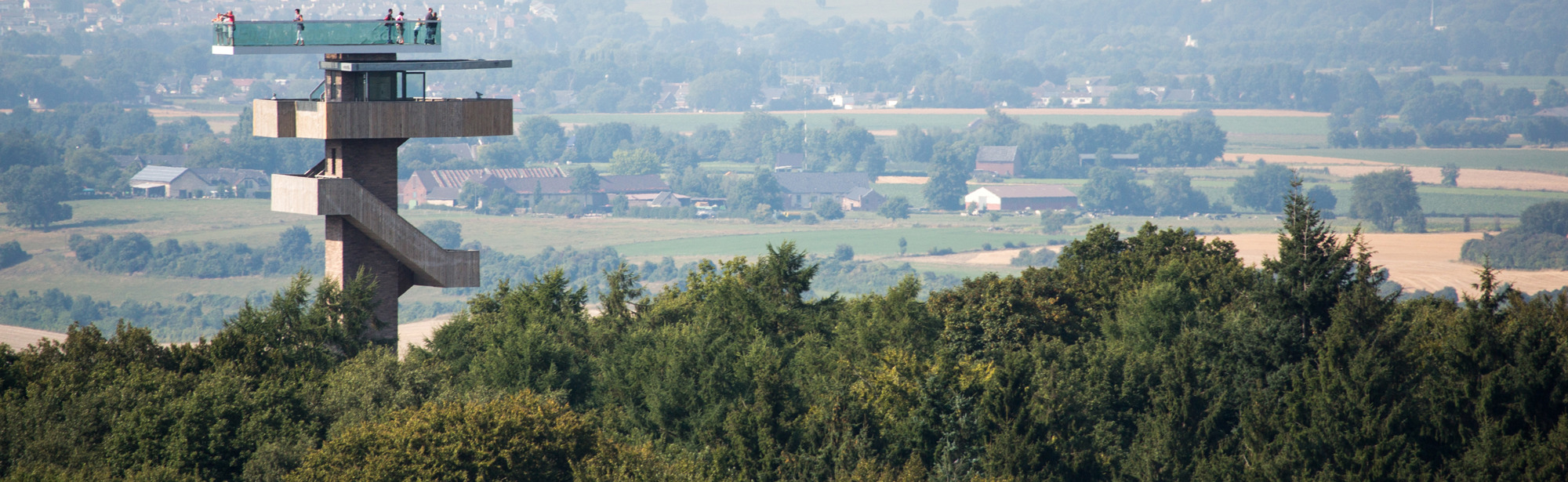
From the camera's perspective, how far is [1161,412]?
158ft

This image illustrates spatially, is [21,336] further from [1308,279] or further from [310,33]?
[1308,279]

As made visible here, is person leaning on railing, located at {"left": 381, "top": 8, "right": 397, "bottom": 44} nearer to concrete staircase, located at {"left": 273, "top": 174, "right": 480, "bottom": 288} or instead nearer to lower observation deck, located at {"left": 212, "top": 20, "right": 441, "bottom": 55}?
lower observation deck, located at {"left": 212, "top": 20, "right": 441, "bottom": 55}

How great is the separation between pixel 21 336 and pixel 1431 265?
144 meters

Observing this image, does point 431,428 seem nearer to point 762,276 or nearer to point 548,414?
point 548,414

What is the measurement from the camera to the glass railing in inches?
1823

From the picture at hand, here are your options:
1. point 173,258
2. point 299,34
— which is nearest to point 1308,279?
point 299,34

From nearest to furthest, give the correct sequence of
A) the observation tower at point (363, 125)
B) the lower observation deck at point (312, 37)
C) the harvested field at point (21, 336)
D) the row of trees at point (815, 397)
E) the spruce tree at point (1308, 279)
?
the row of trees at point (815, 397) < the observation tower at point (363, 125) < the lower observation deck at point (312, 37) < the spruce tree at point (1308, 279) < the harvested field at point (21, 336)

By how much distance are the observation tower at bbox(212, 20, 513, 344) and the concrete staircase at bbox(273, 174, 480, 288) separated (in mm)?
35

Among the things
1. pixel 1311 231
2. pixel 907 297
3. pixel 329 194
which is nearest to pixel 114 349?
pixel 329 194

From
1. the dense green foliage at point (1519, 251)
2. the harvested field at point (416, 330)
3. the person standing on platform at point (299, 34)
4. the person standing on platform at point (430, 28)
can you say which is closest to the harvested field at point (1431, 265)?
the dense green foliage at point (1519, 251)

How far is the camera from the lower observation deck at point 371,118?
4528 cm

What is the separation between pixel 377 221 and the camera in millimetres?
46500

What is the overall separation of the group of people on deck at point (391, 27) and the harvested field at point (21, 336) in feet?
285

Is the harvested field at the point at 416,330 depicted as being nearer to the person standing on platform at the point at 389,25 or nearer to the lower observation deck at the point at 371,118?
the lower observation deck at the point at 371,118
